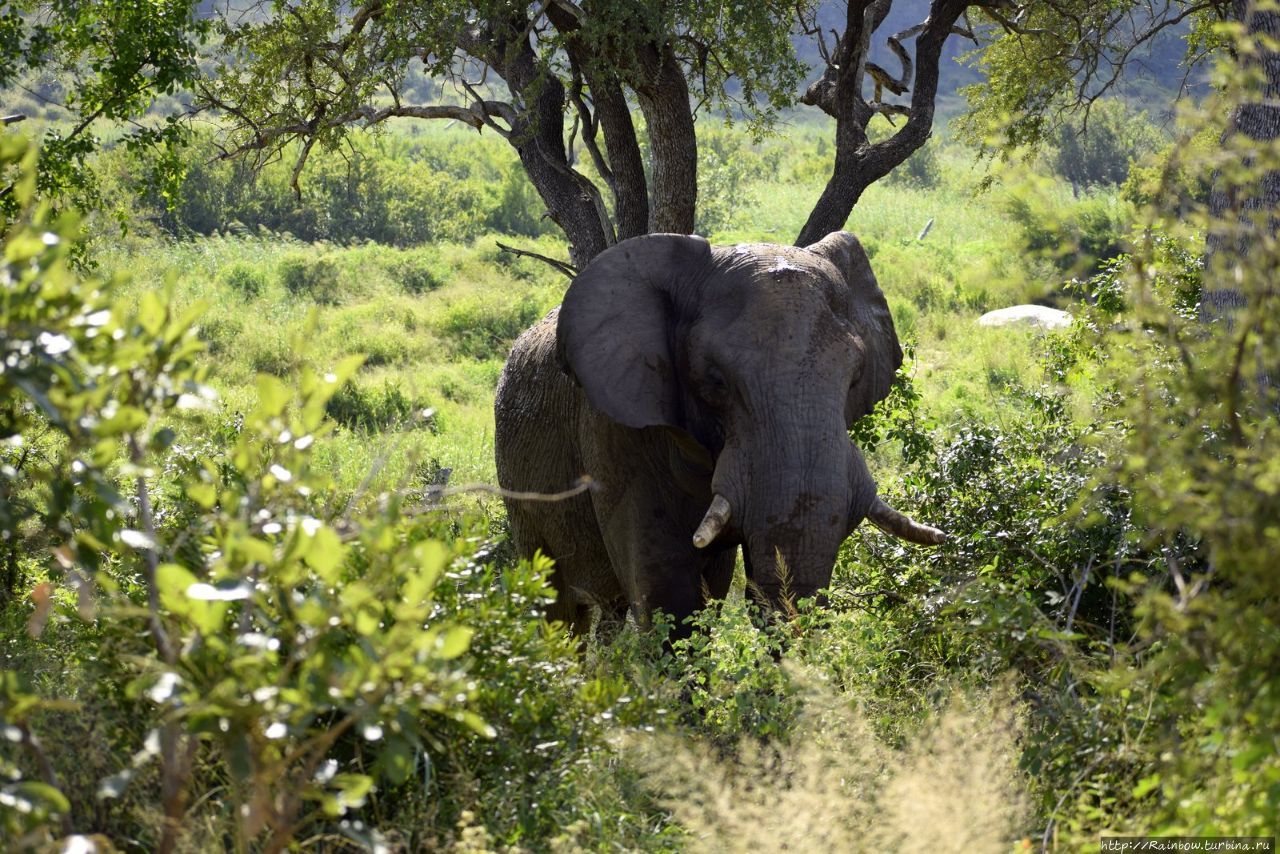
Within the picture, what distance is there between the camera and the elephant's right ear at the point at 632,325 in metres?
6.23

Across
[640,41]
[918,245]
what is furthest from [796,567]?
[918,245]

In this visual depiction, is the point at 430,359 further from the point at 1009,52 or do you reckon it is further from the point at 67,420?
the point at 67,420

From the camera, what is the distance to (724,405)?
6.10 metres

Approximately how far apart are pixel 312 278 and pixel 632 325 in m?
20.9

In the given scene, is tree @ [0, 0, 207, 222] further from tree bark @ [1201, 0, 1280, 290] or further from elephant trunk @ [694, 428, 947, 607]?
tree bark @ [1201, 0, 1280, 290]

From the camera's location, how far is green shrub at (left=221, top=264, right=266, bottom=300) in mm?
25094

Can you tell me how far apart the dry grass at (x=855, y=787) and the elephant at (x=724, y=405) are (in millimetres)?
1098

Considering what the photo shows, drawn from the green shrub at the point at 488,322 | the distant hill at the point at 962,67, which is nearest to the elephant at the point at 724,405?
the green shrub at the point at 488,322

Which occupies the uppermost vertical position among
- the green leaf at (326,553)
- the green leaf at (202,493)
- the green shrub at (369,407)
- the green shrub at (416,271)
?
the green leaf at (202,493)

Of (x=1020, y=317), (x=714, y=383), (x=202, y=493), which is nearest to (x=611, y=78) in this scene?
(x=714, y=383)

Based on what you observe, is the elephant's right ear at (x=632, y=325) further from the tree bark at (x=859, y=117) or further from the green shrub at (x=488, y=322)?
the green shrub at (x=488, y=322)

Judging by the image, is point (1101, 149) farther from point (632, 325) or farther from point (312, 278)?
point (632, 325)

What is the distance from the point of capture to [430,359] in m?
20.9

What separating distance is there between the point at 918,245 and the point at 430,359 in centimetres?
1463
